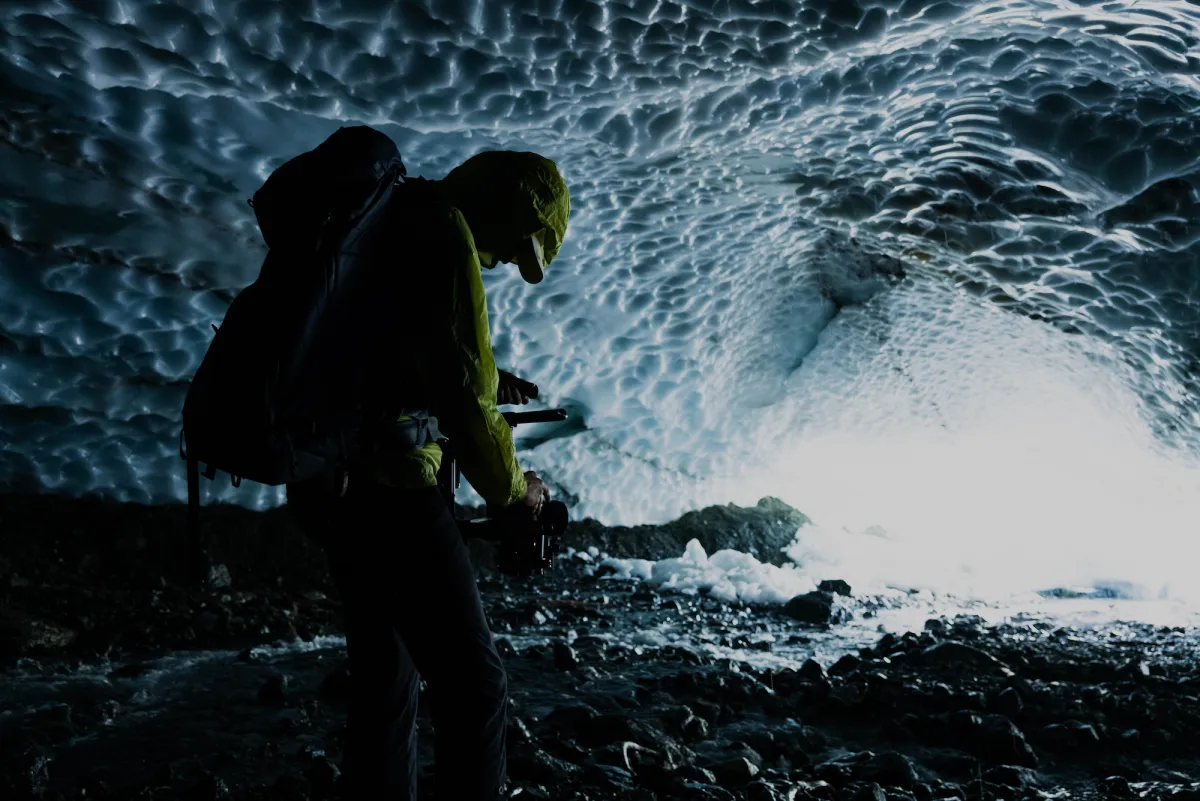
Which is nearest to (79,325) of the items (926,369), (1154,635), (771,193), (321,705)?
(321,705)

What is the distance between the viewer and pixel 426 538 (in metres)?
1.75

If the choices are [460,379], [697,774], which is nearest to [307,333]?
[460,379]

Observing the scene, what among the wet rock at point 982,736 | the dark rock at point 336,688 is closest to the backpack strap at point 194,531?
the dark rock at point 336,688

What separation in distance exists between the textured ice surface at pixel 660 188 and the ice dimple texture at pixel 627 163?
0.05 feet

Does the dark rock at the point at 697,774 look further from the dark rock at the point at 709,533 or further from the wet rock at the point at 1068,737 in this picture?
the dark rock at the point at 709,533

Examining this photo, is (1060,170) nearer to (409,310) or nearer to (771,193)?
(771,193)

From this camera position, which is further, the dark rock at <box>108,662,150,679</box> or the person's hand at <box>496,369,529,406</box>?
the dark rock at <box>108,662,150,679</box>

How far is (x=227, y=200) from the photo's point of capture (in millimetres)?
4340

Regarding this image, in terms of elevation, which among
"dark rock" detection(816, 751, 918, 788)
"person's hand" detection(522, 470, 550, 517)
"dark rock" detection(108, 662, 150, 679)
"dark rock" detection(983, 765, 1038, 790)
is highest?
"person's hand" detection(522, 470, 550, 517)

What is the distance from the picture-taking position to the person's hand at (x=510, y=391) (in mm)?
2232

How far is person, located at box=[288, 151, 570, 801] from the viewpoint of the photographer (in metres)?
1.67

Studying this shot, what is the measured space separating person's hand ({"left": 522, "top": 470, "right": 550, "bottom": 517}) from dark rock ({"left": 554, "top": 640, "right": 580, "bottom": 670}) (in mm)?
2332

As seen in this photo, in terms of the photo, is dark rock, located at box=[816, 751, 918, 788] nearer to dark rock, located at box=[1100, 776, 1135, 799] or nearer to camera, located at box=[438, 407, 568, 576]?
dark rock, located at box=[1100, 776, 1135, 799]

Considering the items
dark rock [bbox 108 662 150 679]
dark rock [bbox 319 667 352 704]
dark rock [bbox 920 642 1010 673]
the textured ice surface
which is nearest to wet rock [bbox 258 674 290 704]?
dark rock [bbox 319 667 352 704]
